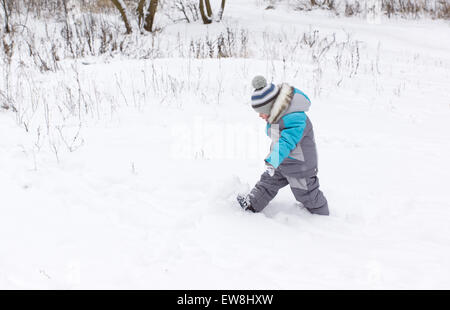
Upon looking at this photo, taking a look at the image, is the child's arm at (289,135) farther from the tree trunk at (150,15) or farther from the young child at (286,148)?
the tree trunk at (150,15)

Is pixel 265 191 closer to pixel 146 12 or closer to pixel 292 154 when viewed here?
pixel 292 154

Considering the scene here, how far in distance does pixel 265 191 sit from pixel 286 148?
18.5 inches

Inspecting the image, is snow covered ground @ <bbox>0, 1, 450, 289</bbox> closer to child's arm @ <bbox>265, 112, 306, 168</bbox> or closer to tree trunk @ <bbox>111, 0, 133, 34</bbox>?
child's arm @ <bbox>265, 112, 306, 168</bbox>

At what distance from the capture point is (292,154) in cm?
248

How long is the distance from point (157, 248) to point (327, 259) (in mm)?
1050

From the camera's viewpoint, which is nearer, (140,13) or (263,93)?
(263,93)

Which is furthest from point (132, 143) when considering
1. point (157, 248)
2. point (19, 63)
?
point (19, 63)

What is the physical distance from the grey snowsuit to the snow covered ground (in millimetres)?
152

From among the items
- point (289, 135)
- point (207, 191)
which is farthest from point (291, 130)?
point (207, 191)

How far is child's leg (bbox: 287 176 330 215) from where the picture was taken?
2.56 meters

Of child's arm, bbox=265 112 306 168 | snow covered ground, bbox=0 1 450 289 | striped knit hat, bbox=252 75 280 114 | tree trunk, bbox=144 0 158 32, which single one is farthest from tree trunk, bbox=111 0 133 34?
child's arm, bbox=265 112 306 168

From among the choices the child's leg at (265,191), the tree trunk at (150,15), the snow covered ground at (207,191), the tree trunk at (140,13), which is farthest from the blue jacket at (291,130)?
the tree trunk at (140,13)

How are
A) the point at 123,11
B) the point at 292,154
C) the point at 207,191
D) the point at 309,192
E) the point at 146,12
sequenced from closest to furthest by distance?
the point at 292,154
the point at 309,192
the point at 207,191
the point at 123,11
the point at 146,12

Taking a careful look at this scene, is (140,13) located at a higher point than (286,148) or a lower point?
higher
